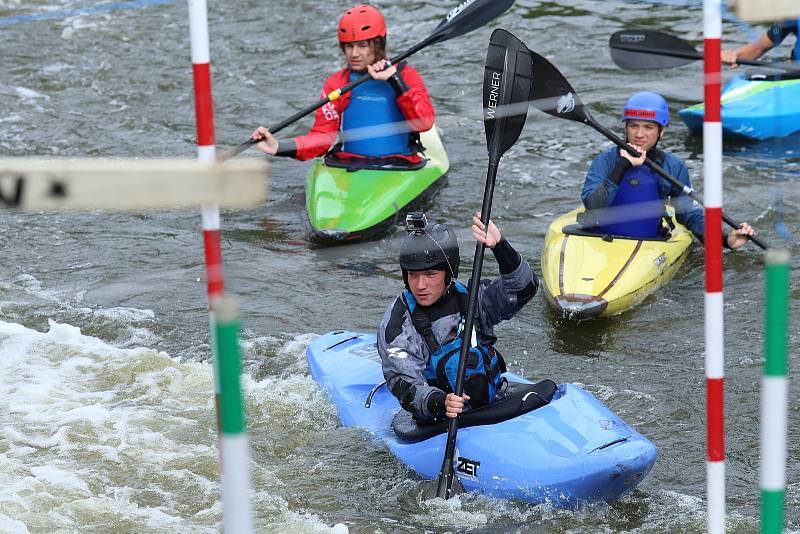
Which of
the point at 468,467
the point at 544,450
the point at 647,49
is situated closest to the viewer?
→ the point at 544,450

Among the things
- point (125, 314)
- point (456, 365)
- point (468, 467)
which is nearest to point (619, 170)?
point (456, 365)

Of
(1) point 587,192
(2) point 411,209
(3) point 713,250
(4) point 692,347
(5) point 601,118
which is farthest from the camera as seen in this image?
(5) point 601,118

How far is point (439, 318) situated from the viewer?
14.6 ft

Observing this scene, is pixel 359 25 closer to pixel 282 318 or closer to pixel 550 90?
pixel 282 318

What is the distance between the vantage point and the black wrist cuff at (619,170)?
636cm

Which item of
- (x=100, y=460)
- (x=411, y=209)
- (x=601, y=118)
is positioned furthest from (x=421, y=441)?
(x=601, y=118)

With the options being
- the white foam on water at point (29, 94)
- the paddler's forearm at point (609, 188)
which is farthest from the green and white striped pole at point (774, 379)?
the white foam on water at point (29, 94)

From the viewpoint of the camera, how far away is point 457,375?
4285 mm

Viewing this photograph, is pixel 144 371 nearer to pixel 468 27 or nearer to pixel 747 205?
pixel 468 27

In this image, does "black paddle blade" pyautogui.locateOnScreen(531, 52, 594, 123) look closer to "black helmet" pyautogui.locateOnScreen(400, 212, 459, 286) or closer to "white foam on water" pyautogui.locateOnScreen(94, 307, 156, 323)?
"black helmet" pyautogui.locateOnScreen(400, 212, 459, 286)

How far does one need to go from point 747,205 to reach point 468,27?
271 cm

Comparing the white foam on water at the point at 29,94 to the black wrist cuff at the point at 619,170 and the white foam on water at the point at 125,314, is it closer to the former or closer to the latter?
the white foam on water at the point at 125,314

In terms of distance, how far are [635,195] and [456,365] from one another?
2.40 meters

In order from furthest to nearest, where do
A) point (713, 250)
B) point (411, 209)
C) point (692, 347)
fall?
point (411, 209) → point (692, 347) → point (713, 250)
